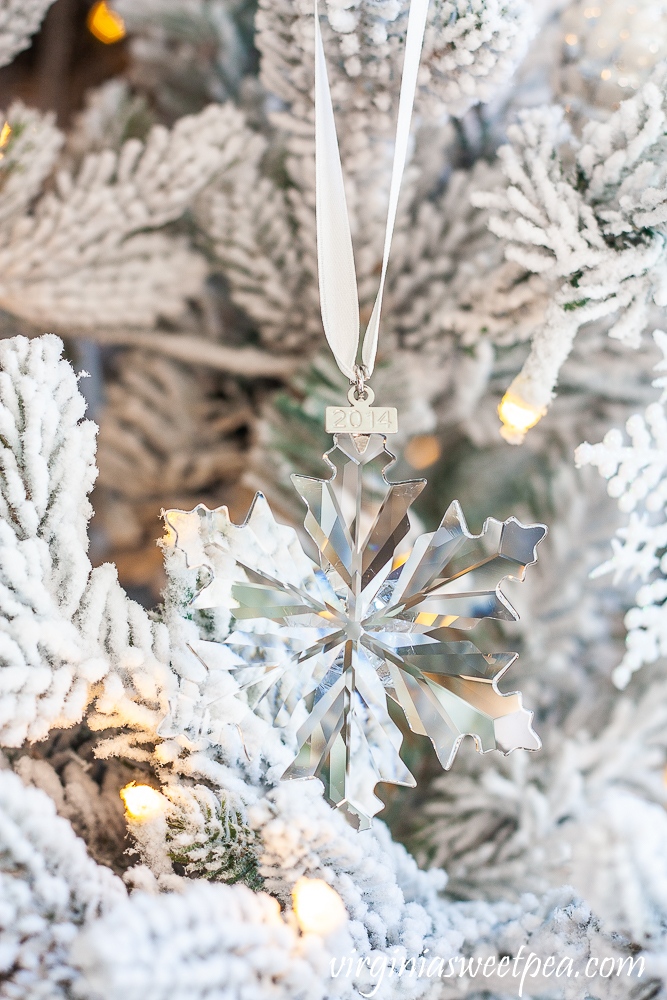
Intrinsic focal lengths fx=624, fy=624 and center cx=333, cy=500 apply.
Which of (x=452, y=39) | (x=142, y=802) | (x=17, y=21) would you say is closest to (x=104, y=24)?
(x=17, y=21)

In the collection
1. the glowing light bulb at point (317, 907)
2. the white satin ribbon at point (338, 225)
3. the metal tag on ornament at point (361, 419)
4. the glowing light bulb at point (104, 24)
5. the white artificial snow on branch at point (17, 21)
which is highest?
the glowing light bulb at point (104, 24)

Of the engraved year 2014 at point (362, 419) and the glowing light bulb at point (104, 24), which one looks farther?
the glowing light bulb at point (104, 24)

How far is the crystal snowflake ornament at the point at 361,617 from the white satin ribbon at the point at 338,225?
5 cm

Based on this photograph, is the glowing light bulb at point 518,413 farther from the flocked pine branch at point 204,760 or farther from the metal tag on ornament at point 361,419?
the flocked pine branch at point 204,760

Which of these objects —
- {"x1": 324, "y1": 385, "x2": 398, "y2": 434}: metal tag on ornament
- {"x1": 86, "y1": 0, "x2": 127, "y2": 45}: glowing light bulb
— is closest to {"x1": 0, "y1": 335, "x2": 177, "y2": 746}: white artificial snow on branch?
{"x1": 324, "y1": 385, "x2": 398, "y2": 434}: metal tag on ornament

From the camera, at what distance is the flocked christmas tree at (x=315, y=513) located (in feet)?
0.81

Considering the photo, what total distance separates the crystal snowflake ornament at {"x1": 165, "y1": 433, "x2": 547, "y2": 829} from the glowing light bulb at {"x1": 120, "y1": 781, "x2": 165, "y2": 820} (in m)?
0.06

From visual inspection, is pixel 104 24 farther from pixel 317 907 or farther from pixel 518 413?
pixel 317 907

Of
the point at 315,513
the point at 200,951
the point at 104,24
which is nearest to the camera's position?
the point at 200,951

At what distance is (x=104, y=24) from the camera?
49 centimetres

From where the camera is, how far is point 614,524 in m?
0.45

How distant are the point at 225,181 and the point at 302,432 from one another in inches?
6.7

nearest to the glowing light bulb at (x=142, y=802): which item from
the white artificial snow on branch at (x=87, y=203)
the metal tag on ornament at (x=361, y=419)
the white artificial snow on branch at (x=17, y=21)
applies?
the metal tag on ornament at (x=361, y=419)

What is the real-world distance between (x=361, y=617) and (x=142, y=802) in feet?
0.41
